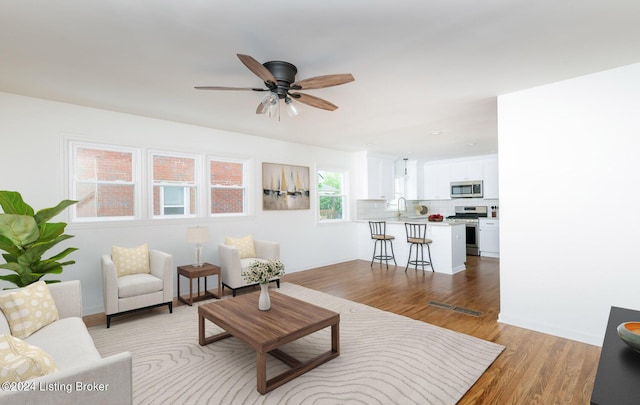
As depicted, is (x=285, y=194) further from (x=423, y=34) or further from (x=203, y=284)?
(x=423, y=34)

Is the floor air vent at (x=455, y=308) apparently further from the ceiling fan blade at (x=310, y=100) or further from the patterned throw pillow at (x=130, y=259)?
the patterned throw pillow at (x=130, y=259)

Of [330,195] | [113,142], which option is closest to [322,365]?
[113,142]

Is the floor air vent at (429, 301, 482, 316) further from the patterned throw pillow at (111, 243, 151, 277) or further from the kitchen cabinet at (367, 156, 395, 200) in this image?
the patterned throw pillow at (111, 243, 151, 277)

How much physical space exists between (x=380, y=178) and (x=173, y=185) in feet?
15.1

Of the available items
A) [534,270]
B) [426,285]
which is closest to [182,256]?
[426,285]

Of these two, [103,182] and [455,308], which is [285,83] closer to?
[103,182]

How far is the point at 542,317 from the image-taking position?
3.17m

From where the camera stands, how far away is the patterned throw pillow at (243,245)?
4.78 m

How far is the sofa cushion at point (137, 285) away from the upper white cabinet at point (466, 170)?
721cm

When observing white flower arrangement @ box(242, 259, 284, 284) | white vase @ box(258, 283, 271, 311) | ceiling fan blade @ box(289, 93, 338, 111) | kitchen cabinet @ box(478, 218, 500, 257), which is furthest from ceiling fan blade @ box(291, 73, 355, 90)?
kitchen cabinet @ box(478, 218, 500, 257)

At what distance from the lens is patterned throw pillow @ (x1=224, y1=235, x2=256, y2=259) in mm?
4781

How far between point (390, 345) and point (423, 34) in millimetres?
2586

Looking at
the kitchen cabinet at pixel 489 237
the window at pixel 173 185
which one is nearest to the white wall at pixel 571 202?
the window at pixel 173 185

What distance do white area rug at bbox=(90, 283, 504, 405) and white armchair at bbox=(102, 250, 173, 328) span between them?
7.9 inches
